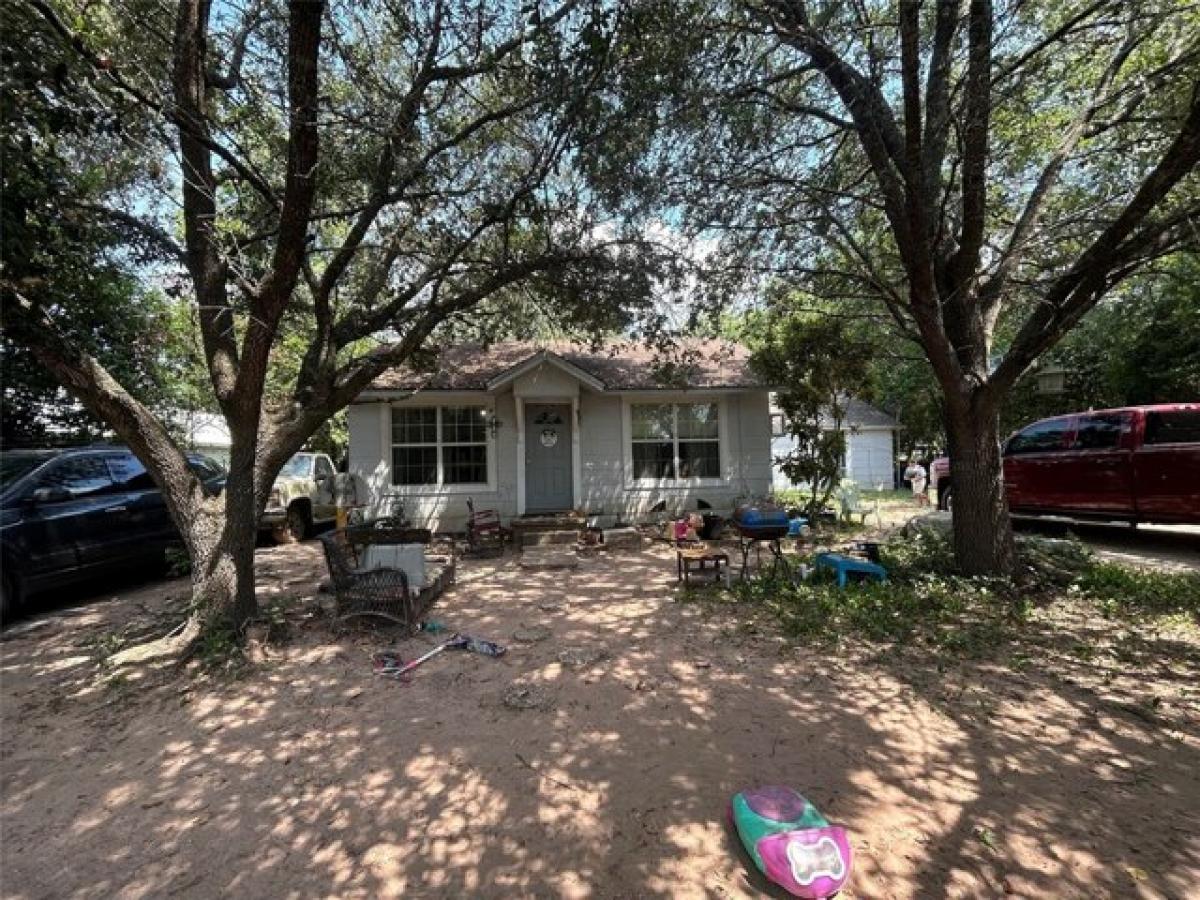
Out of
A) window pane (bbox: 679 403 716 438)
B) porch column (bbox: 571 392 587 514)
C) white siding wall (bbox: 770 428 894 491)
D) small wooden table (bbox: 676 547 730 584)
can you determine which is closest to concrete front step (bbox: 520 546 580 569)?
small wooden table (bbox: 676 547 730 584)

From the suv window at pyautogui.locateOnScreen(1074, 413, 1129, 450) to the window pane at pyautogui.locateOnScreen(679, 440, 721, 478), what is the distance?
229 inches

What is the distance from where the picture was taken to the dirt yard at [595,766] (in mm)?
2449

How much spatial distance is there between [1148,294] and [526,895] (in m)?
19.8

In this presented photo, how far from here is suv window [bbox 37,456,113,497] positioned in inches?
255

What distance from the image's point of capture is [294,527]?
11398 millimetres

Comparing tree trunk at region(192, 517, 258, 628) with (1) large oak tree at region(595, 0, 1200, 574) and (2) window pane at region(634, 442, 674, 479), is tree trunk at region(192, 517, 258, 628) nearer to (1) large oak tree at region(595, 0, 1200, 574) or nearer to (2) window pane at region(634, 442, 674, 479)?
(1) large oak tree at region(595, 0, 1200, 574)

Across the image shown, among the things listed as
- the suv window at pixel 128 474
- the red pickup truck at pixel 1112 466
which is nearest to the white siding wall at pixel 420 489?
the suv window at pixel 128 474

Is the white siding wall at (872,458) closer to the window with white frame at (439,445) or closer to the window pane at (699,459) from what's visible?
the window pane at (699,459)

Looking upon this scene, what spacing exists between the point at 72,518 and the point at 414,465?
538 centimetres

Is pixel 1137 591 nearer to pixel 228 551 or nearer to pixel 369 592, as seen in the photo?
pixel 369 592

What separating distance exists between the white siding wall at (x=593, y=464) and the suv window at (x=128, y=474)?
367 cm

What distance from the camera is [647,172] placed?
6.31 meters

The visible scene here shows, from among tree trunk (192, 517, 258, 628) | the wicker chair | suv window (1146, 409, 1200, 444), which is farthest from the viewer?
suv window (1146, 409, 1200, 444)

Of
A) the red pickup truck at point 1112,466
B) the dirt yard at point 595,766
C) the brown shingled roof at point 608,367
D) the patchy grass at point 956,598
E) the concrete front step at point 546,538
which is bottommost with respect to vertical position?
the dirt yard at point 595,766
